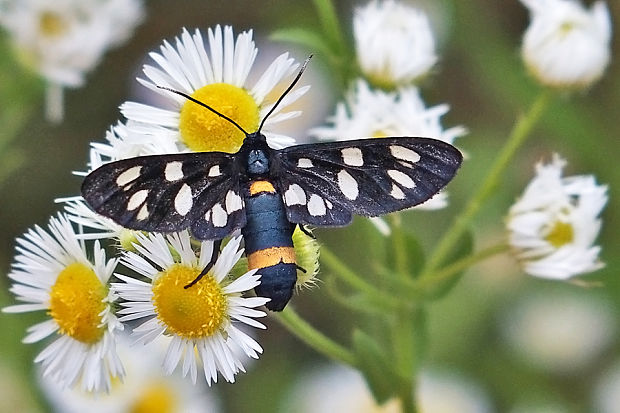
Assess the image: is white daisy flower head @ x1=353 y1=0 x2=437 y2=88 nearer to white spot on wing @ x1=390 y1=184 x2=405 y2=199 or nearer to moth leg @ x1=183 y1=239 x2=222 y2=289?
white spot on wing @ x1=390 y1=184 x2=405 y2=199

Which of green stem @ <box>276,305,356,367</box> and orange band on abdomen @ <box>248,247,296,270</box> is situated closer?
orange band on abdomen @ <box>248,247,296,270</box>

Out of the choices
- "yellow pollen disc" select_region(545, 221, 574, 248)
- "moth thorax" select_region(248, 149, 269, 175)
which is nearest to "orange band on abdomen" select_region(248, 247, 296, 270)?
"moth thorax" select_region(248, 149, 269, 175)

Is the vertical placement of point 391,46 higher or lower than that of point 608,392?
higher

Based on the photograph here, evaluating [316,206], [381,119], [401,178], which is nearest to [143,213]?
[316,206]

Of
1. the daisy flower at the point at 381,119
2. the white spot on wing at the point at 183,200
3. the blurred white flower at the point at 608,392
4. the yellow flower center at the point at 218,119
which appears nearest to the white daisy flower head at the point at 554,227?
the daisy flower at the point at 381,119

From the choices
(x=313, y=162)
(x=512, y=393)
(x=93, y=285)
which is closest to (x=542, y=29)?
(x=313, y=162)

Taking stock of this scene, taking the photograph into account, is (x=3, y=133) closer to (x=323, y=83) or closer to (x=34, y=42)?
(x=34, y=42)

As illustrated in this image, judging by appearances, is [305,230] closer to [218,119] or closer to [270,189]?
[270,189]
